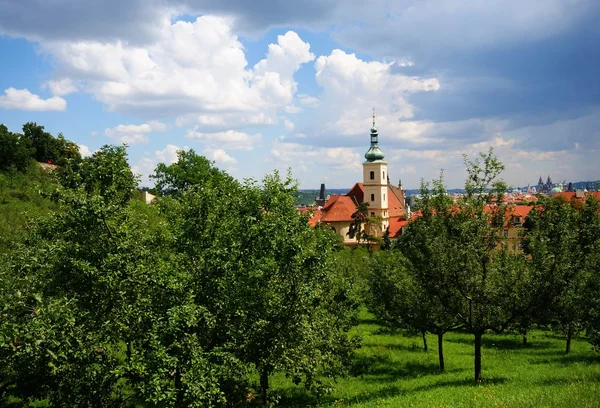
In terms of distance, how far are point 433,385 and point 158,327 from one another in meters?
13.1

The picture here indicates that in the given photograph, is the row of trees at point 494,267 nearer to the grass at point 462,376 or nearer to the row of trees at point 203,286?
the row of trees at point 203,286

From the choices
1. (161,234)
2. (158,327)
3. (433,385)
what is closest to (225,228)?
(161,234)

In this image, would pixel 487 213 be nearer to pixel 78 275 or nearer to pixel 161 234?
pixel 161 234

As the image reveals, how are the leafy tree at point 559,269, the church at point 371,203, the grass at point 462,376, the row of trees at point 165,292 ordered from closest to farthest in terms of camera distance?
1. the row of trees at point 165,292
2. the grass at point 462,376
3. the leafy tree at point 559,269
4. the church at point 371,203

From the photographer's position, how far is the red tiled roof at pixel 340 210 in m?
92.2

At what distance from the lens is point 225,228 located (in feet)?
43.7

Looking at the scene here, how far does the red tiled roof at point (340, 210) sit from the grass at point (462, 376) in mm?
56775

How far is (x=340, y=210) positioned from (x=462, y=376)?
72.9 metres

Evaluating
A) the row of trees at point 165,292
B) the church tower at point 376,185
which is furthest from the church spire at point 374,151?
the row of trees at point 165,292

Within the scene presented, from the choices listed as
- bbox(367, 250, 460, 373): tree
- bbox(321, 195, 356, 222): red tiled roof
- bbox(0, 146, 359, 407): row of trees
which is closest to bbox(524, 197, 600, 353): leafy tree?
bbox(367, 250, 460, 373): tree

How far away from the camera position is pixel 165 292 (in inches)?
466

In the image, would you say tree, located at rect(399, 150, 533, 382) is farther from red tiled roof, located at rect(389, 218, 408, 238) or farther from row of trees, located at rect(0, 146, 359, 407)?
red tiled roof, located at rect(389, 218, 408, 238)

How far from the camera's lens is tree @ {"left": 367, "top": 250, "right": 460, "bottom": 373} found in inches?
748

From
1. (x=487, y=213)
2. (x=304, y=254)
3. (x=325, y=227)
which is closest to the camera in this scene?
(x=304, y=254)
